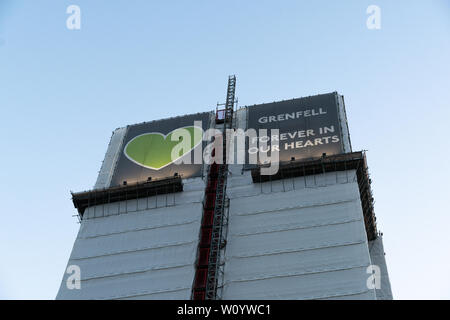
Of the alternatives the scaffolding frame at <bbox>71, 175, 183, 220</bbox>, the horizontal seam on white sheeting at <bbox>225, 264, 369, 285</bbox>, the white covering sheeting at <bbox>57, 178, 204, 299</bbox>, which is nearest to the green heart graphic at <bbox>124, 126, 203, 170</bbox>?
the scaffolding frame at <bbox>71, 175, 183, 220</bbox>

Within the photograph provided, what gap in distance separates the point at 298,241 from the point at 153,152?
19999mm

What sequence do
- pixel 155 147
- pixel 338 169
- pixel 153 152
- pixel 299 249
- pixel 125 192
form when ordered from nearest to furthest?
pixel 299 249 → pixel 338 169 → pixel 125 192 → pixel 153 152 → pixel 155 147

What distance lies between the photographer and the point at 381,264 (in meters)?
50.2

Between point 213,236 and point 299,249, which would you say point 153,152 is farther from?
point 299,249

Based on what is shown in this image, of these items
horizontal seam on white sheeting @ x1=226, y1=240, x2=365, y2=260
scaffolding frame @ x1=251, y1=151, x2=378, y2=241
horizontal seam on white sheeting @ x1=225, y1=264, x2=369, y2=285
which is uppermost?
scaffolding frame @ x1=251, y1=151, x2=378, y2=241

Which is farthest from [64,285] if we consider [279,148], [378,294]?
[378,294]

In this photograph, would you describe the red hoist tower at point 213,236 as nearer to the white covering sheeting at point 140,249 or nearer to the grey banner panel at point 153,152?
the white covering sheeting at point 140,249

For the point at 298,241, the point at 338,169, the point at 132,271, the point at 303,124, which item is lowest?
the point at 132,271

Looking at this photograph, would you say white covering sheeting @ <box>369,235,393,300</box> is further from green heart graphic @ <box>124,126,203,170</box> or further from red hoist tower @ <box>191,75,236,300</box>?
green heart graphic @ <box>124,126,203,170</box>

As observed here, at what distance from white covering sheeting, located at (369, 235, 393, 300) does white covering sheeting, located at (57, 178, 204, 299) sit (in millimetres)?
16405

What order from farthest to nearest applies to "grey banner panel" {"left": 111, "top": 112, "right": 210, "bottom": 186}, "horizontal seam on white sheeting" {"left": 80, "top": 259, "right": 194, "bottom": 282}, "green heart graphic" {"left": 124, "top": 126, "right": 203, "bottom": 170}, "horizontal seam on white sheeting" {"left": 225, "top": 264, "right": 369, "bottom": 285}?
"green heart graphic" {"left": 124, "top": 126, "right": 203, "bottom": 170} < "grey banner panel" {"left": 111, "top": 112, "right": 210, "bottom": 186} < "horizontal seam on white sheeting" {"left": 80, "top": 259, "right": 194, "bottom": 282} < "horizontal seam on white sheeting" {"left": 225, "top": 264, "right": 369, "bottom": 285}

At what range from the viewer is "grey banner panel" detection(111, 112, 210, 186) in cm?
5603

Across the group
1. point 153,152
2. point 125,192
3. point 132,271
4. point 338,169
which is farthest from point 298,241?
point 153,152

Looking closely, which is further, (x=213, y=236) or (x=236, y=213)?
(x=236, y=213)
